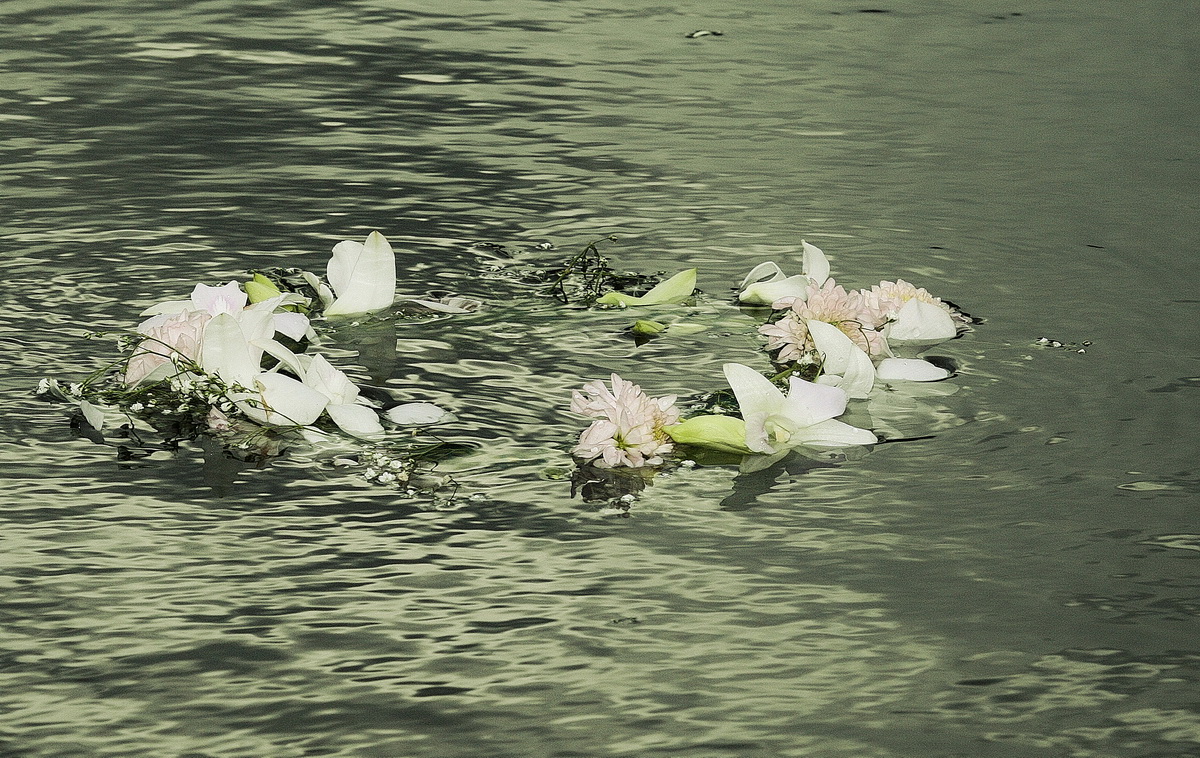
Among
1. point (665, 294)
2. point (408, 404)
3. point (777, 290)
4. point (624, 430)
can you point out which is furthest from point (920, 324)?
point (408, 404)

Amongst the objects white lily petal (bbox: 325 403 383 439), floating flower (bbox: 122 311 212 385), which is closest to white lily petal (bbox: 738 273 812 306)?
white lily petal (bbox: 325 403 383 439)

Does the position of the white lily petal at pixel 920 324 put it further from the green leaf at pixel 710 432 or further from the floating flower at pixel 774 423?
the green leaf at pixel 710 432

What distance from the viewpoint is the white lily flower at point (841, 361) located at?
190 cm

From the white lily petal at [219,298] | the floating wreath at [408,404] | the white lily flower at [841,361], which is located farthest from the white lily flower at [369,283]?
the white lily flower at [841,361]

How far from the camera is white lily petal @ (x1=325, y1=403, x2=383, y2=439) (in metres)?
1.74

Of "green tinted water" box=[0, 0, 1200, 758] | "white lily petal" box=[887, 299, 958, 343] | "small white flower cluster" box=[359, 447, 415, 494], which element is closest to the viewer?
"green tinted water" box=[0, 0, 1200, 758]

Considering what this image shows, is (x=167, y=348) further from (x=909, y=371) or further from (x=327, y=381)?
(x=909, y=371)

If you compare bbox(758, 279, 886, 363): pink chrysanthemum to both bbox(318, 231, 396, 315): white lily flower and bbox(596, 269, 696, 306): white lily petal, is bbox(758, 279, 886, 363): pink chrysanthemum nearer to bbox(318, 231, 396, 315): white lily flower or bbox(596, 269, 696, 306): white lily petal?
bbox(596, 269, 696, 306): white lily petal

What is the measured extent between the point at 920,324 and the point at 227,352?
953mm

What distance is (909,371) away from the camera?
1969mm

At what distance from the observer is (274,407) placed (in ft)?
5.75

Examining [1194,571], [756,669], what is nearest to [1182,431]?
[1194,571]

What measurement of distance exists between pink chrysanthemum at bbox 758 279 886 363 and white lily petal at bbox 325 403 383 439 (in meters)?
0.56

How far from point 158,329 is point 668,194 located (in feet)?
3.83
